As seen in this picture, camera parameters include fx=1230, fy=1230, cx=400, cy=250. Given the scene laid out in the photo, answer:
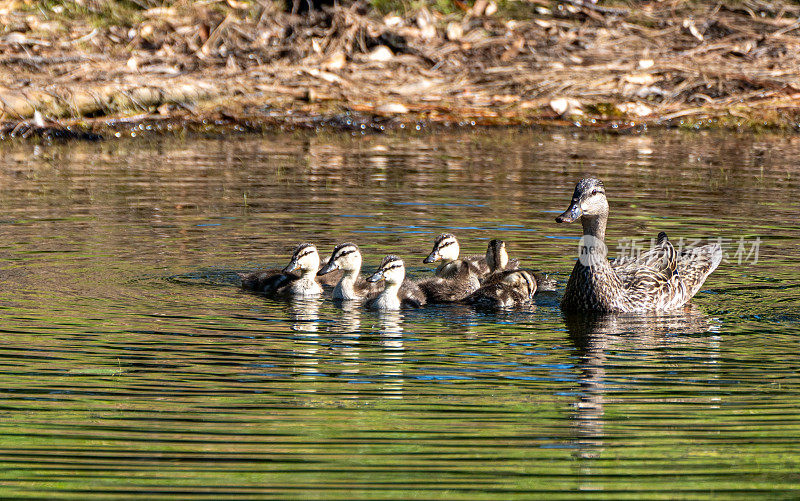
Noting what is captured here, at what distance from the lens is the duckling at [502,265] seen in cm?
896

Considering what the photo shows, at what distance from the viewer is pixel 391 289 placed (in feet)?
27.5

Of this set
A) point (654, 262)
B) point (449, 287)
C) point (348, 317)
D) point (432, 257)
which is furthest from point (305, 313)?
point (654, 262)

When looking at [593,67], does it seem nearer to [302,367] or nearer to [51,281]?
[51,281]

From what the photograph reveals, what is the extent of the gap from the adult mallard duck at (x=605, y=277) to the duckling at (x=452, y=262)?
879 mm

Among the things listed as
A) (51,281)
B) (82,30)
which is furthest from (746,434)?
(82,30)

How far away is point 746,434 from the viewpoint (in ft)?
17.4

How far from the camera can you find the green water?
4.80 m

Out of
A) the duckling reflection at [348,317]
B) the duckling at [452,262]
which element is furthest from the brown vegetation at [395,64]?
the duckling reflection at [348,317]

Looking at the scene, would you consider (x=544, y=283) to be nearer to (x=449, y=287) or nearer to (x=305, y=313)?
(x=449, y=287)

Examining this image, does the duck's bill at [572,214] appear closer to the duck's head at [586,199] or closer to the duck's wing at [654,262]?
the duck's head at [586,199]

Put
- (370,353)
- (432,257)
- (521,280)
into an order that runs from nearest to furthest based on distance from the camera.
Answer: (370,353) → (521,280) → (432,257)

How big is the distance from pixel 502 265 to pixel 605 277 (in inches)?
45.5

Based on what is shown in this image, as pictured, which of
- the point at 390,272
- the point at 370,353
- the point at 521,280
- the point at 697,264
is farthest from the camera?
the point at 697,264

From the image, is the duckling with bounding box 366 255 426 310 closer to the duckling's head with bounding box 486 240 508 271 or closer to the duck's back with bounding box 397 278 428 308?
the duck's back with bounding box 397 278 428 308
